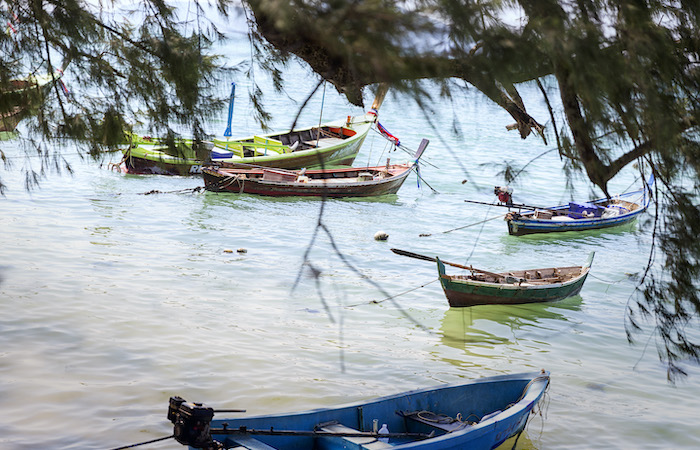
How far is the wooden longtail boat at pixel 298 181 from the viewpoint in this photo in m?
16.8

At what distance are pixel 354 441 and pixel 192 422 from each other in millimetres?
1270

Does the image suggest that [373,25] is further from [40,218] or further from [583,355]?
[40,218]

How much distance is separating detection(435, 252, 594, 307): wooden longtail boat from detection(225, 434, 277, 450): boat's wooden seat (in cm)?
515

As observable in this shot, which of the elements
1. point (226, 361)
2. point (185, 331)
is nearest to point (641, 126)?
point (226, 361)

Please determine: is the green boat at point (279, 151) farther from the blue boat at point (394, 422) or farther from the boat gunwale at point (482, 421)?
the blue boat at point (394, 422)

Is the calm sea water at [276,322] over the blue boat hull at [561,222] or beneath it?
beneath

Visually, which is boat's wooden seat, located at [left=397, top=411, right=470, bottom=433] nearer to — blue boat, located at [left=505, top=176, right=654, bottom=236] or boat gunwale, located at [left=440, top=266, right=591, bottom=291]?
boat gunwale, located at [left=440, top=266, right=591, bottom=291]

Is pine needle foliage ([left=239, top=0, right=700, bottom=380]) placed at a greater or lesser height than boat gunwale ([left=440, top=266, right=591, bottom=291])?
greater

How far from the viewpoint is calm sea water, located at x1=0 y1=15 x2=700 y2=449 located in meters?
6.41

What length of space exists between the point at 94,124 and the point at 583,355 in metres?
6.85

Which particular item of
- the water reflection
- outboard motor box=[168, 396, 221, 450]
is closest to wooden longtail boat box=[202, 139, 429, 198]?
the water reflection

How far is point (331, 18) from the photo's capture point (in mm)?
2605

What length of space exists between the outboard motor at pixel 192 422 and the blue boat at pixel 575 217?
11727 mm

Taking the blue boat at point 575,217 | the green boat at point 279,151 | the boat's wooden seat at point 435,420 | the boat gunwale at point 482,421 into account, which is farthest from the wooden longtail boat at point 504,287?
the green boat at point 279,151
